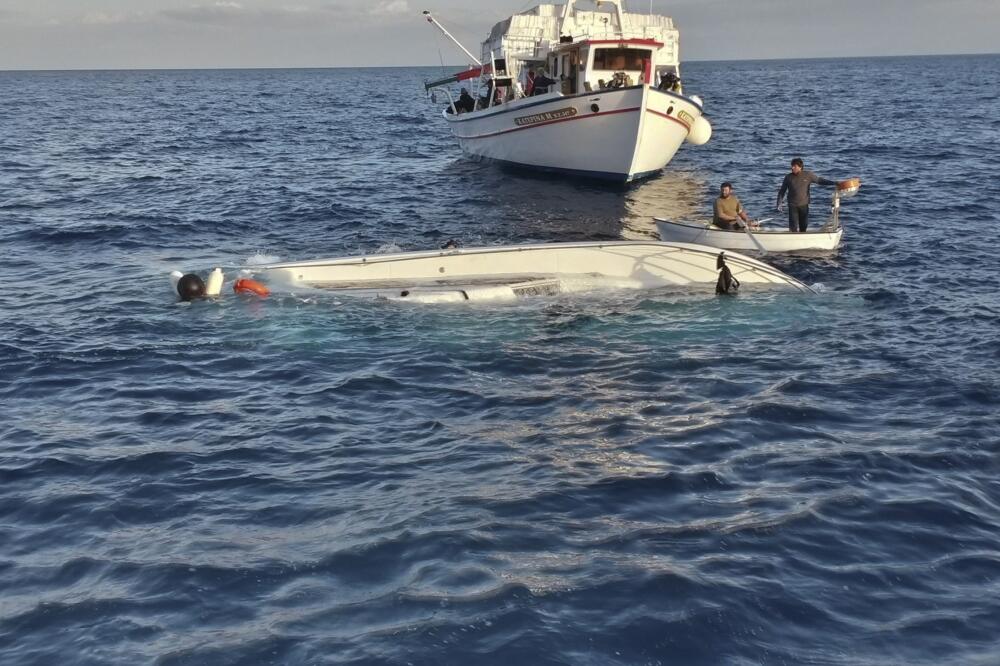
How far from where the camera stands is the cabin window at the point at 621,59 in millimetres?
35125

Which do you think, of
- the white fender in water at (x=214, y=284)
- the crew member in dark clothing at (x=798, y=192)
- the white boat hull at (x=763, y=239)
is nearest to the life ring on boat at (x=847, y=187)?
the crew member in dark clothing at (x=798, y=192)

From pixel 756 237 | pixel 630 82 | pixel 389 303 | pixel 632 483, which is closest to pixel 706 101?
pixel 630 82

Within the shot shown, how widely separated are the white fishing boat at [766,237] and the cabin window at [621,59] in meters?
15.7

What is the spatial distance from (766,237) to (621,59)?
55.5 ft

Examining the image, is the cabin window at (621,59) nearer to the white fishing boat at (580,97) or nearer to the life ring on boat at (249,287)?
the white fishing boat at (580,97)

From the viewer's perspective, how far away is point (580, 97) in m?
31.8

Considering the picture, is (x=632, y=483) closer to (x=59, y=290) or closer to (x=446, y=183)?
(x=59, y=290)

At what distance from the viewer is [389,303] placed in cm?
1717

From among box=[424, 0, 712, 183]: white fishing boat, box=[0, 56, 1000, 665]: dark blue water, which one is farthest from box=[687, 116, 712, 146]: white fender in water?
box=[0, 56, 1000, 665]: dark blue water

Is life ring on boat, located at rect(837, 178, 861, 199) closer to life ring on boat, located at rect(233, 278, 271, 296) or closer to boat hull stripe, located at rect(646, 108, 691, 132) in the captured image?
boat hull stripe, located at rect(646, 108, 691, 132)

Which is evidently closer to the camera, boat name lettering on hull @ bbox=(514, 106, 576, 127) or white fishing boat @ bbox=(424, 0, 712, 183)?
white fishing boat @ bbox=(424, 0, 712, 183)

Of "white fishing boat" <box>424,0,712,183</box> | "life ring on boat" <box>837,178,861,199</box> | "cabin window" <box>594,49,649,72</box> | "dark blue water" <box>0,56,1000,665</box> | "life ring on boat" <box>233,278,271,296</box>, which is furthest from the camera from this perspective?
"cabin window" <box>594,49,649,72</box>

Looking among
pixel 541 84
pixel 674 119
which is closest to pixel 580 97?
pixel 674 119

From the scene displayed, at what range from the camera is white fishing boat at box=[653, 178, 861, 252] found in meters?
20.7
